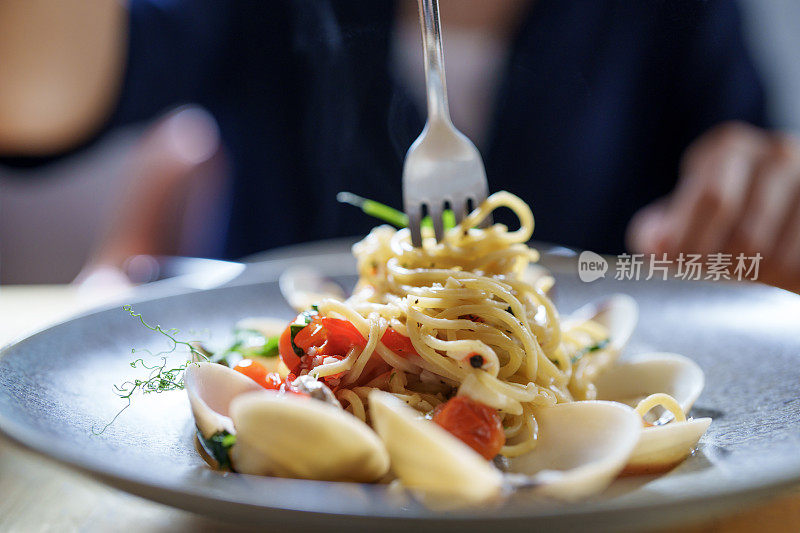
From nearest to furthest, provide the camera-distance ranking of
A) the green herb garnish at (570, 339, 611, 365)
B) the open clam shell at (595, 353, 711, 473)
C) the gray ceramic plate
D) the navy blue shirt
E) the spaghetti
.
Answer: the gray ceramic plate, the open clam shell at (595, 353, 711, 473), the spaghetti, the green herb garnish at (570, 339, 611, 365), the navy blue shirt

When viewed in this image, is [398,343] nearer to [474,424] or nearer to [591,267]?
→ [474,424]

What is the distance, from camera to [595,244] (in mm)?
5363

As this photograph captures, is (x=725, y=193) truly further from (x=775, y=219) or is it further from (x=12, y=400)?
(x=12, y=400)

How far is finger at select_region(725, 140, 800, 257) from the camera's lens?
3736 millimetres

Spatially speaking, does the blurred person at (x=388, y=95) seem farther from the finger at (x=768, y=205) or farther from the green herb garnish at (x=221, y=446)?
the green herb garnish at (x=221, y=446)

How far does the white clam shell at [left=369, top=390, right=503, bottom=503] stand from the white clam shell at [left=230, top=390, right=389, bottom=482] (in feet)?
0.14

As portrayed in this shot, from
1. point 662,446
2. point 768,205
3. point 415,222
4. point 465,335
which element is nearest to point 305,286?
point 415,222

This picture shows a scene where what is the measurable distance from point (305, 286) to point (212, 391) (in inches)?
44.6

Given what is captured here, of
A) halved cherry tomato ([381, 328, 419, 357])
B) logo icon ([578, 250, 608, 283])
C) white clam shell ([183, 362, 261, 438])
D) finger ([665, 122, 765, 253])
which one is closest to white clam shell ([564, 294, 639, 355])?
logo icon ([578, 250, 608, 283])

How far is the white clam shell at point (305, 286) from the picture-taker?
266cm

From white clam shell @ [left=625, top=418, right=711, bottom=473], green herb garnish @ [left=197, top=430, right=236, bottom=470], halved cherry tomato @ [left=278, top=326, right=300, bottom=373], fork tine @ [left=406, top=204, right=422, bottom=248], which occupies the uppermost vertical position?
fork tine @ [left=406, top=204, right=422, bottom=248]

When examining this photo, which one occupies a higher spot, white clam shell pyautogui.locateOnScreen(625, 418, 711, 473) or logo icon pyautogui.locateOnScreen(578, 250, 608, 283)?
→ logo icon pyautogui.locateOnScreen(578, 250, 608, 283)

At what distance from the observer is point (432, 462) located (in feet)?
3.72

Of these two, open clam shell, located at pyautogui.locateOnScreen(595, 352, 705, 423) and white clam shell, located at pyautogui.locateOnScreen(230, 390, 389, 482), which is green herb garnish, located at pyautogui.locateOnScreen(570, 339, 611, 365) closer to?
open clam shell, located at pyautogui.locateOnScreen(595, 352, 705, 423)
